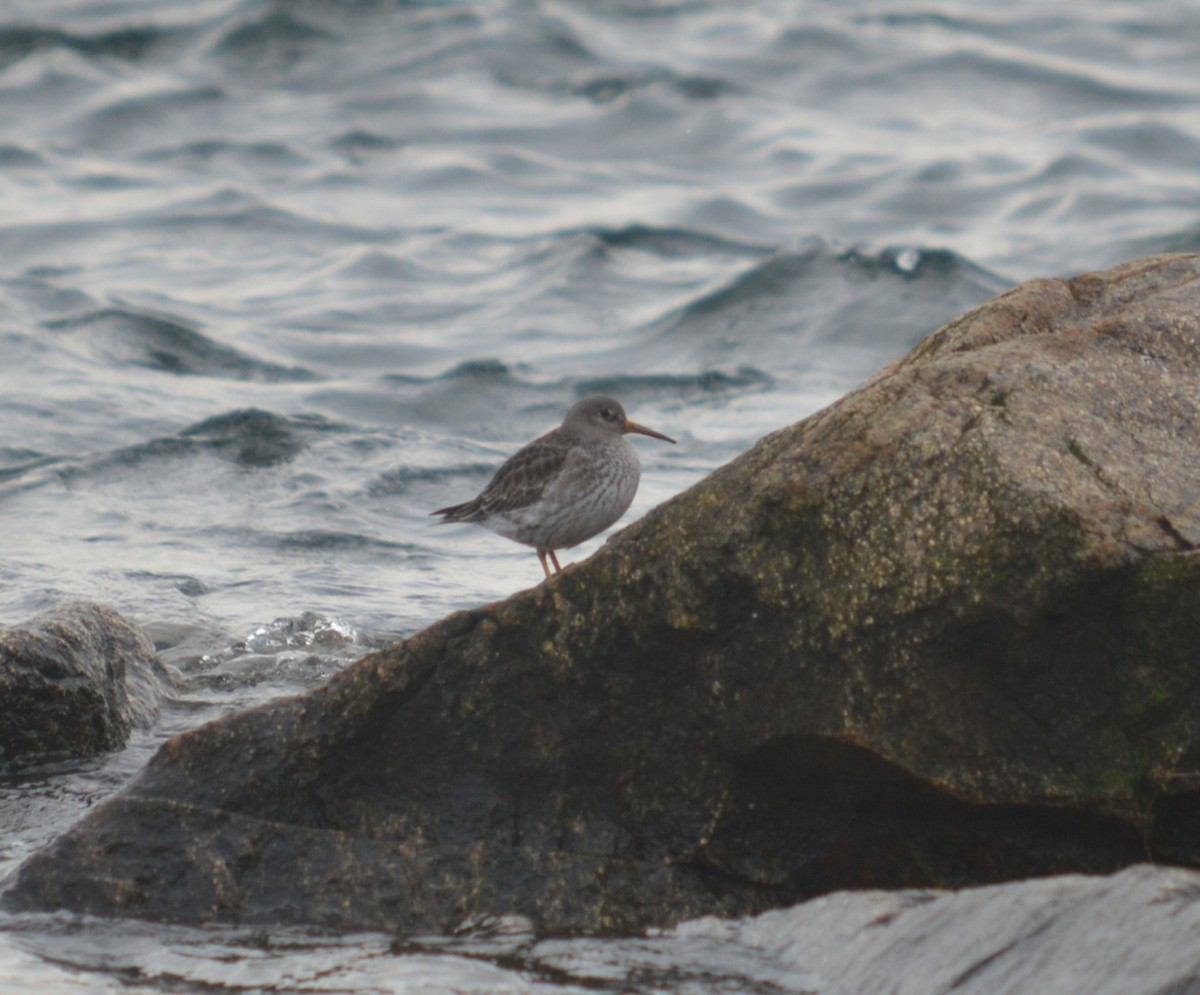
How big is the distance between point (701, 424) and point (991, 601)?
923cm

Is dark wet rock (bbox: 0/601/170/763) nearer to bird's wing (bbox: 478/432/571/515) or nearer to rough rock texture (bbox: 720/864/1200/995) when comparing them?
bird's wing (bbox: 478/432/571/515)

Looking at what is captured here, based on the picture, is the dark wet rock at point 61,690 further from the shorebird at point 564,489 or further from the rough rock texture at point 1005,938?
the rough rock texture at point 1005,938

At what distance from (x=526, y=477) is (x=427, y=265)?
10495 millimetres

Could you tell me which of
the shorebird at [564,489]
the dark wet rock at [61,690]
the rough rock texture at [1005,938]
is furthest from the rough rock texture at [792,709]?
the shorebird at [564,489]

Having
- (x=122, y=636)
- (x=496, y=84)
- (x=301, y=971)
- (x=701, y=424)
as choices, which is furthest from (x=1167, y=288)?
Result: (x=496, y=84)

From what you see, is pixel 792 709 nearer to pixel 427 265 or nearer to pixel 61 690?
pixel 61 690

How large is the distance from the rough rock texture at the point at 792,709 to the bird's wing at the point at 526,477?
3576 millimetres

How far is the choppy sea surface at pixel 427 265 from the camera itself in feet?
25.1

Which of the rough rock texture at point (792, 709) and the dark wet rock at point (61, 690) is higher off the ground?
the rough rock texture at point (792, 709)

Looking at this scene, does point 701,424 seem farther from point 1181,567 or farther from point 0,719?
point 1181,567

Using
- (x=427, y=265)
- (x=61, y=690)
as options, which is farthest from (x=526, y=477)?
(x=427, y=265)

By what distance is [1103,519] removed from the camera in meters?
3.84

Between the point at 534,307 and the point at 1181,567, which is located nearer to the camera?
the point at 1181,567

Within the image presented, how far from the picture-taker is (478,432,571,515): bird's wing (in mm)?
7957
